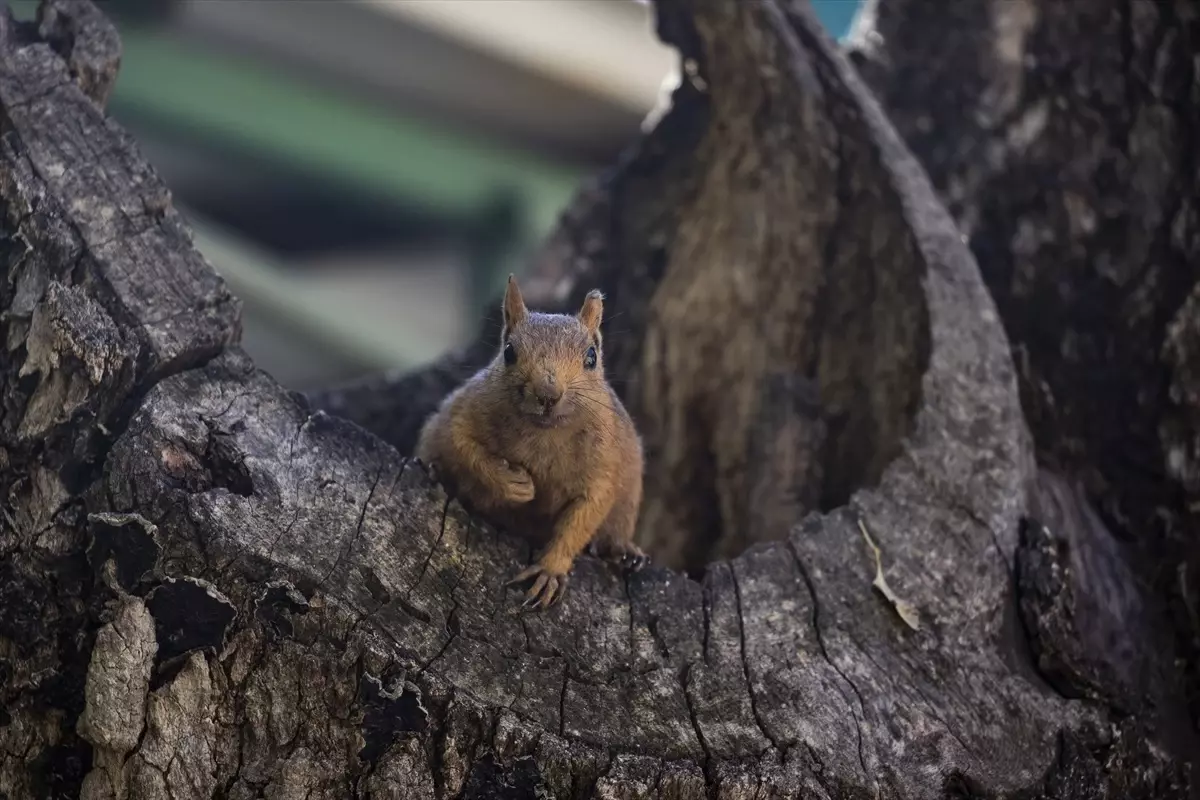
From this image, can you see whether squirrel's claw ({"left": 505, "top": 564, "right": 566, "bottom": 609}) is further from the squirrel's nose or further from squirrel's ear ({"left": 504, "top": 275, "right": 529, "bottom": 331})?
squirrel's ear ({"left": 504, "top": 275, "right": 529, "bottom": 331})

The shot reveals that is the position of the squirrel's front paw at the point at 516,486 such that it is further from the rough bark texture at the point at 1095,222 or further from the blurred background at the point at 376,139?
the rough bark texture at the point at 1095,222

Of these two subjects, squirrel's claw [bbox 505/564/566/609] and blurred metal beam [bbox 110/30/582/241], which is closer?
squirrel's claw [bbox 505/564/566/609]

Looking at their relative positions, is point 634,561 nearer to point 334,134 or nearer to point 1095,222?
point 1095,222

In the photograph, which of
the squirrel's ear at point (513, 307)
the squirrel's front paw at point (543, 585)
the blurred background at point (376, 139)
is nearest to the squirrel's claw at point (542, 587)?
the squirrel's front paw at point (543, 585)

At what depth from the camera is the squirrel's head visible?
7.91 ft

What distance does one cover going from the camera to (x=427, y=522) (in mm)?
2027

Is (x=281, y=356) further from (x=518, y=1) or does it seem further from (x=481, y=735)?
(x=481, y=735)

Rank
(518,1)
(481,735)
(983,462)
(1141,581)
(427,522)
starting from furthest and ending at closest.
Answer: (518,1)
(1141,581)
(983,462)
(427,522)
(481,735)

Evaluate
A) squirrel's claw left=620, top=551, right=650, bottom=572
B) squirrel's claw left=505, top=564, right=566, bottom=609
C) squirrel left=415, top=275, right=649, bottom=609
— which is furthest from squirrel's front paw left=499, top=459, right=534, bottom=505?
squirrel's claw left=505, top=564, right=566, bottom=609

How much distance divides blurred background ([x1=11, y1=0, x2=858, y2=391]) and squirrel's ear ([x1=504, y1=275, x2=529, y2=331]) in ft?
2.25

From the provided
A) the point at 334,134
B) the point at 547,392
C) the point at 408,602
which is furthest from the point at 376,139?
the point at 408,602

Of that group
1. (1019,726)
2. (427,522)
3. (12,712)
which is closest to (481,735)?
(427,522)

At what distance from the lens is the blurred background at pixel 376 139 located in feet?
13.7

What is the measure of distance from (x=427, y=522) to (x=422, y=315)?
4.75 metres
